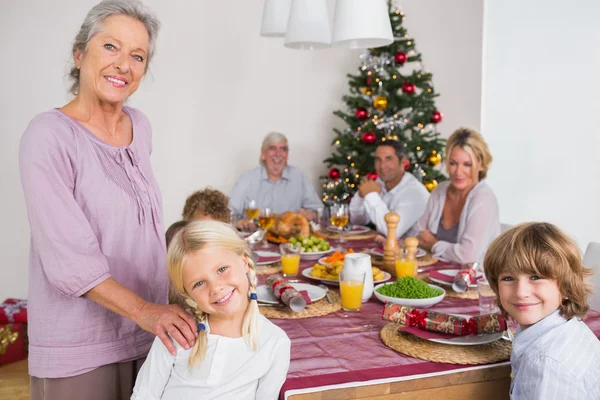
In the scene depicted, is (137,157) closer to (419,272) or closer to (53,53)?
(419,272)

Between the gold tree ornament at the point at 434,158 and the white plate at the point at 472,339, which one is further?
the gold tree ornament at the point at 434,158

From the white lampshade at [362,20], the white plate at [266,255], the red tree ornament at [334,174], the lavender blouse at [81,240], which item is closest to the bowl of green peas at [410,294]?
the white plate at [266,255]

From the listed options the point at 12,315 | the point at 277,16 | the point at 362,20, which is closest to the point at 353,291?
the point at 362,20

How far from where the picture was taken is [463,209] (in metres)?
2.81

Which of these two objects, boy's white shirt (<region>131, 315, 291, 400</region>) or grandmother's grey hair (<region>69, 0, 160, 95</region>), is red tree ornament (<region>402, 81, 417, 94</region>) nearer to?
grandmother's grey hair (<region>69, 0, 160, 95</region>)

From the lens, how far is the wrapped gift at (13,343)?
3.16 meters

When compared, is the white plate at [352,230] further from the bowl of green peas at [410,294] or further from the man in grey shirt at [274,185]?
the bowl of green peas at [410,294]

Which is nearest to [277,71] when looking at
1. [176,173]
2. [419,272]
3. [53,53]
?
[176,173]

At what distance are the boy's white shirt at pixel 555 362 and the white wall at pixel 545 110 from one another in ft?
11.6

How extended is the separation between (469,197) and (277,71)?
8.82 ft

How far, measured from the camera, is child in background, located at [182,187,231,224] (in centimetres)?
239

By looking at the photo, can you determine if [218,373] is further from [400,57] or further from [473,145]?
[400,57]

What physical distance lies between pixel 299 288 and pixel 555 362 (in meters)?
0.93

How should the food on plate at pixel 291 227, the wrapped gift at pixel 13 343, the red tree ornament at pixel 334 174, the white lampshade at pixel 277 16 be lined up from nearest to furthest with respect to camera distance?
1. the white lampshade at pixel 277 16
2. the food on plate at pixel 291 227
3. the wrapped gift at pixel 13 343
4. the red tree ornament at pixel 334 174
